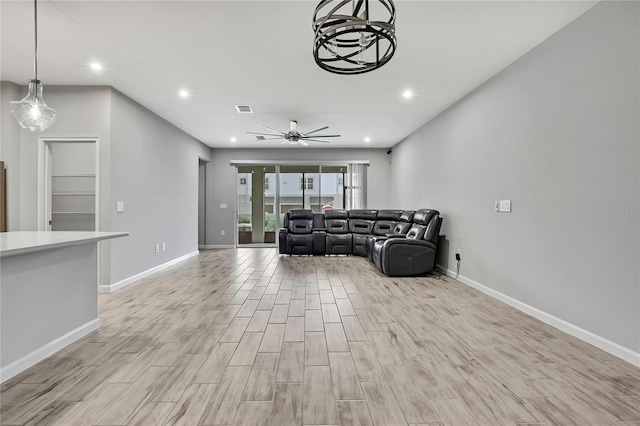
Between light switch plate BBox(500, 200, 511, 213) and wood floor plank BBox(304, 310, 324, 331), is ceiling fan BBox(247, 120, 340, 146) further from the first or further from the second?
wood floor plank BBox(304, 310, 324, 331)

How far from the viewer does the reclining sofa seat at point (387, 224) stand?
5801 millimetres

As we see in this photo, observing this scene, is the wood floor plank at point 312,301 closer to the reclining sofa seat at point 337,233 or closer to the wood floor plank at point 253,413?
the wood floor plank at point 253,413

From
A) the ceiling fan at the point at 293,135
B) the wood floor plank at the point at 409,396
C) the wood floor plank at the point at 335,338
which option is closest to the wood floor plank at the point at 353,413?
the wood floor plank at the point at 409,396

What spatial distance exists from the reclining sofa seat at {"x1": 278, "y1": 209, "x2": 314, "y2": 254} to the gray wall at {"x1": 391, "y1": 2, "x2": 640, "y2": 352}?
353cm

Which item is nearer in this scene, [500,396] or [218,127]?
[500,396]

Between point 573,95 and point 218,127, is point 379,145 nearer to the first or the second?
point 218,127

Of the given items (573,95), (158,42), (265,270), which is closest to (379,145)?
(265,270)

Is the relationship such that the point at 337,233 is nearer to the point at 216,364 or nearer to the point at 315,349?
the point at 315,349

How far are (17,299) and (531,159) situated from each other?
4.36 metres

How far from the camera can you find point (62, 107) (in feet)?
12.7

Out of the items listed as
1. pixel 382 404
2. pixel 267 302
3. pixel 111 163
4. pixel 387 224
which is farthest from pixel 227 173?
pixel 382 404

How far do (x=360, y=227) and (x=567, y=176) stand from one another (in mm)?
4516

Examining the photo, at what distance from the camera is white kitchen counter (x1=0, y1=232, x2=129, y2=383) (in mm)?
1827

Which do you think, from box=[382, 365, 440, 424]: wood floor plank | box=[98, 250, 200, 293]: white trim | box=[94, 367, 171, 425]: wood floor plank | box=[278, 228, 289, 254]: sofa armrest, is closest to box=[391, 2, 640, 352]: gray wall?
box=[382, 365, 440, 424]: wood floor plank
